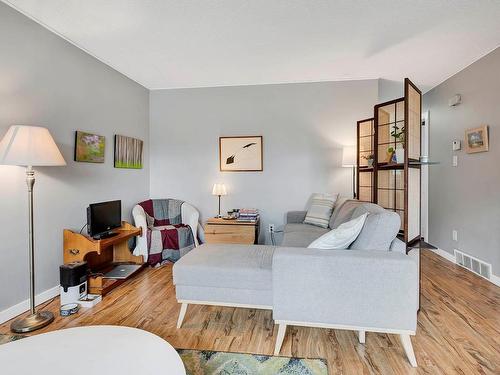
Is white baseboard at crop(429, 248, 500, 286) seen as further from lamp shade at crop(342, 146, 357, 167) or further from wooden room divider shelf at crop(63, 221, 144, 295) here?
wooden room divider shelf at crop(63, 221, 144, 295)

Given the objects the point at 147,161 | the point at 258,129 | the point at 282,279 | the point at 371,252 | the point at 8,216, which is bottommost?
the point at 282,279

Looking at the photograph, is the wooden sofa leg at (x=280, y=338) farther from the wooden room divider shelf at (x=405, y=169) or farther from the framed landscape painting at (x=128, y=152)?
the framed landscape painting at (x=128, y=152)

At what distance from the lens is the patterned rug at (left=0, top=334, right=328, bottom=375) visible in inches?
61.6

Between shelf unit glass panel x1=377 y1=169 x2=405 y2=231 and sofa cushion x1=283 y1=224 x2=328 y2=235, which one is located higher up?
shelf unit glass panel x1=377 y1=169 x2=405 y2=231

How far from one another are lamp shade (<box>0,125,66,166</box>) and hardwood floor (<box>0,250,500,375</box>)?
1258 millimetres

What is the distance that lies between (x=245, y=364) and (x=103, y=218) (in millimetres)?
2138

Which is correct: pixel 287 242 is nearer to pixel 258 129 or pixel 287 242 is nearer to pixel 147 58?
pixel 258 129

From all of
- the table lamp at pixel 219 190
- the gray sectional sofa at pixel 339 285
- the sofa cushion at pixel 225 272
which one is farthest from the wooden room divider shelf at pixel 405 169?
the table lamp at pixel 219 190

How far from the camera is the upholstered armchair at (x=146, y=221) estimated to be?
3.38 metres

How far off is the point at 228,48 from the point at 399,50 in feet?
5.92

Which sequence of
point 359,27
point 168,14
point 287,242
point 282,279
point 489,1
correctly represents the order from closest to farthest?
point 282,279, point 489,1, point 168,14, point 359,27, point 287,242

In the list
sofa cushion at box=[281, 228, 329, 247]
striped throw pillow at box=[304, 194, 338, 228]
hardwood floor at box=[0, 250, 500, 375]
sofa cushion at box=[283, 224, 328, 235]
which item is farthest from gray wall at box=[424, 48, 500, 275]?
sofa cushion at box=[281, 228, 329, 247]

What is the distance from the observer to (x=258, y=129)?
405cm

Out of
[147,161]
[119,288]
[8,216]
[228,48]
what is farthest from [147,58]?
[119,288]
